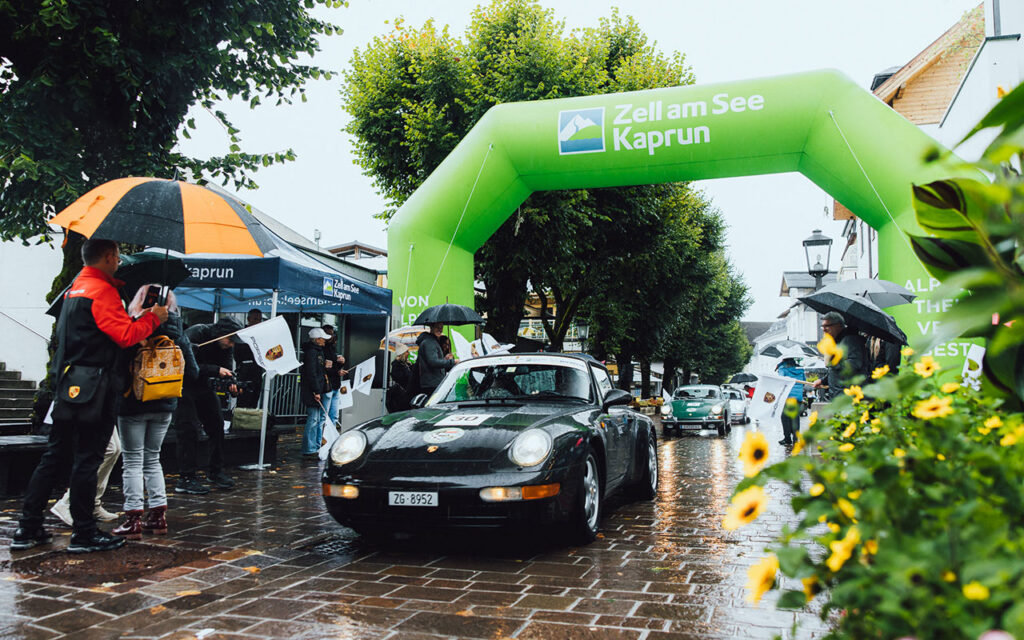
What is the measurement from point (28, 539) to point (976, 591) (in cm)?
555

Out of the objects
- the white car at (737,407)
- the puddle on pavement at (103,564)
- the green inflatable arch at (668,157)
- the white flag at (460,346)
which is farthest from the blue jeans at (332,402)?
the white car at (737,407)

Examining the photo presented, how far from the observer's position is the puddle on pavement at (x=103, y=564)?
4254 millimetres

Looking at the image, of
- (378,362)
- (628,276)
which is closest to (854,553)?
(378,362)

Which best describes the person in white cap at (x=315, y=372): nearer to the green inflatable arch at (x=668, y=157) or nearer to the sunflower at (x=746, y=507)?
the green inflatable arch at (x=668, y=157)

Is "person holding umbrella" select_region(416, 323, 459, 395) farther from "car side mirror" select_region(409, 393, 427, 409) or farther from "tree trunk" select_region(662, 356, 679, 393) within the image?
"tree trunk" select_region(662, 356, 679, 393)

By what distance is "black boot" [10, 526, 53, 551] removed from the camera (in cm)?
481

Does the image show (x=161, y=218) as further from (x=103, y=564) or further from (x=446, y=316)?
(x=446, y=316)

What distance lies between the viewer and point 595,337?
92.0 ft

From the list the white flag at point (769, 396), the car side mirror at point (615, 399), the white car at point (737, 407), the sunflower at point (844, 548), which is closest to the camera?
the sunflower at point (844, 548)

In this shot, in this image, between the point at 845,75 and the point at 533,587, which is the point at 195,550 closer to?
the point at 533,587

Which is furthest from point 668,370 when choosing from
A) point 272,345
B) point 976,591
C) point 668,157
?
point 976,591

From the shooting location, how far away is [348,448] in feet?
16.9

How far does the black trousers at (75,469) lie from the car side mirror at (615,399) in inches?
149

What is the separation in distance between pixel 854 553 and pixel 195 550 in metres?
4.66
